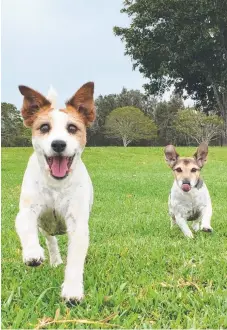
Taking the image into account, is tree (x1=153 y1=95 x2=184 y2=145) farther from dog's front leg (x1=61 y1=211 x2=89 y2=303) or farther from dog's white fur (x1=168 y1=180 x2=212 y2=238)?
dog's front leg (x1=61 y1=211 x2=89 y2=303)

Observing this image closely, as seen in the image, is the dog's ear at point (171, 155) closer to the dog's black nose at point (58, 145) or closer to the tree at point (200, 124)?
the dog's black nose at point (58, 145)

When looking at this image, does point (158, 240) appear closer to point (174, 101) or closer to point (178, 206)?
point (178, 206)

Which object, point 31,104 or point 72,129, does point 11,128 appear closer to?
point 31,104

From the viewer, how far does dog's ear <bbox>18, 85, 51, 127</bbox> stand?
4465 mm

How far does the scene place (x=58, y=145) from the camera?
4.00 metres

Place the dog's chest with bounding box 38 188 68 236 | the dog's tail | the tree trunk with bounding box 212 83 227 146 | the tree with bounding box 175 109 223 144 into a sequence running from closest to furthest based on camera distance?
1. the dog's chest with bounding box 38 188 68 236
2. the dog's tail
3. the tree trunk with bounding box 212 83 227 146
4. the tree with bounding box 175 109 223 144

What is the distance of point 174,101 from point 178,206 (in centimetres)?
7154

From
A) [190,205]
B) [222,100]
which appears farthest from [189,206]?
[222,100]

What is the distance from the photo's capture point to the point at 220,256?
5.70 m

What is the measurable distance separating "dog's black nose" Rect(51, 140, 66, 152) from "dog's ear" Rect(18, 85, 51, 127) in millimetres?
567

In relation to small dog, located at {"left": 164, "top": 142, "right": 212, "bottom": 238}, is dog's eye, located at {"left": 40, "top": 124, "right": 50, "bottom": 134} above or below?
above

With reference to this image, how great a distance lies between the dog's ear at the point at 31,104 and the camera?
4.46 m

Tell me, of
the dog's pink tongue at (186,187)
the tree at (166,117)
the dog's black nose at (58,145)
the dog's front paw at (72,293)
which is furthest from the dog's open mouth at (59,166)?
the tree at (166,117)

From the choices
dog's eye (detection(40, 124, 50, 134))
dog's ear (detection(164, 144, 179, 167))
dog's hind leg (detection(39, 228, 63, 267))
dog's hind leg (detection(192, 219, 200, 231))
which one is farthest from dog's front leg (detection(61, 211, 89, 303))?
dog's ear (detection(164, 144, 179, 167))
